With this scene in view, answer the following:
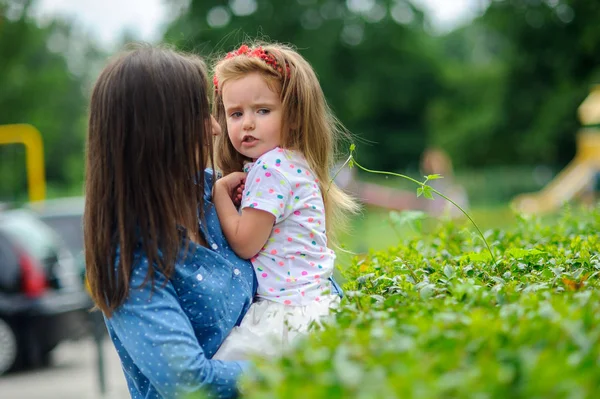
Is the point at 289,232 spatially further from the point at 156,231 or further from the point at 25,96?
the point at 25,96

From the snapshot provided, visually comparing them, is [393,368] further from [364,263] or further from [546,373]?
[364,263]

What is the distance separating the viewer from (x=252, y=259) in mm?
2414

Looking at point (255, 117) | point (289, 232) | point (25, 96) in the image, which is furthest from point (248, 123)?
point (25, 96)

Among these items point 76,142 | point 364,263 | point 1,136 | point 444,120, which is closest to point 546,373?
point 364,263

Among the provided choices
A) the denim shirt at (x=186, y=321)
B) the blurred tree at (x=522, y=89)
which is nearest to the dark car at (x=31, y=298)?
the denim shirt at (x=186, y=321)

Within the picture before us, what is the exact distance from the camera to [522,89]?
38.1 metres

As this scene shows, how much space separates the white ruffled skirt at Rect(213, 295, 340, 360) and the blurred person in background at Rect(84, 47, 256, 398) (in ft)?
0.11

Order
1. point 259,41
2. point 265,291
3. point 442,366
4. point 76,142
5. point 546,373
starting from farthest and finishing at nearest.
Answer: point 76,142 < point 259,41 < point 265,291 < point 442,366 < point 546,373

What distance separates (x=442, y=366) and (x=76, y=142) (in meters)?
61.6

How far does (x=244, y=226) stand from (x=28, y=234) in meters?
7.81

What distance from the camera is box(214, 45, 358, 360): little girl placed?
2.32 meters

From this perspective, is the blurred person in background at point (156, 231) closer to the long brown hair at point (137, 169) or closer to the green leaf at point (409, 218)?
the long brown hair at point (137, 169)

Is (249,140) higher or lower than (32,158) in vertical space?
higher

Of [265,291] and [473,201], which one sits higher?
[265,291]
